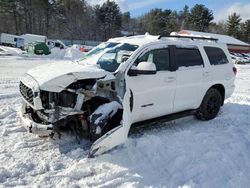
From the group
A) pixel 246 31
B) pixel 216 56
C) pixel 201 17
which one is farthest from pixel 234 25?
pixel 216 56

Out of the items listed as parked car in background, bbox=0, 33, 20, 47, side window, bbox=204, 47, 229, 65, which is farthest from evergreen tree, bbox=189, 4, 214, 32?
side window, bbox=204, 47, 229, 65

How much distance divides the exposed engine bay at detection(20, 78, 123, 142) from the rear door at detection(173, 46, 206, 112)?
1.70 m

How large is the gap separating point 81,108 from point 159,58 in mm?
1949

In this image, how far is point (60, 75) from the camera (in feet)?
15.5

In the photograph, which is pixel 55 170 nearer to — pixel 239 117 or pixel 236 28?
pixel 239 117

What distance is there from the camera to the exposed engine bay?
4.74 m

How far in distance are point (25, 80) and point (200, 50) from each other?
379cm

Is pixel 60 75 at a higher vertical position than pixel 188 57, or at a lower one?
lower

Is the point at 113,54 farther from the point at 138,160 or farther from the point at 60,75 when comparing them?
the point at 138,160

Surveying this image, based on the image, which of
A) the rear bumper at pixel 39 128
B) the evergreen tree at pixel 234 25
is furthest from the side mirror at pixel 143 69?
the evergreen tree at pixel 234 25

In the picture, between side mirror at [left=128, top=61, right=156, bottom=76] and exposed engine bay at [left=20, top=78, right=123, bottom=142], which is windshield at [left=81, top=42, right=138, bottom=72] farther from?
exposed engine bay at [left=20, top=78, right=123, bottom=142]

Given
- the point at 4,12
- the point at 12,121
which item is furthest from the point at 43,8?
the point at 12,121

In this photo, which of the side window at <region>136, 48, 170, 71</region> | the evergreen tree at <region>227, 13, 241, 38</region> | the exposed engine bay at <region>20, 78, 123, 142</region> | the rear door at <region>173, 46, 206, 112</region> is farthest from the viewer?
the evergreen tree at <region>227, 13, 241, 38</region>

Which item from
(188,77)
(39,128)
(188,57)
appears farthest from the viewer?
(188,57)
